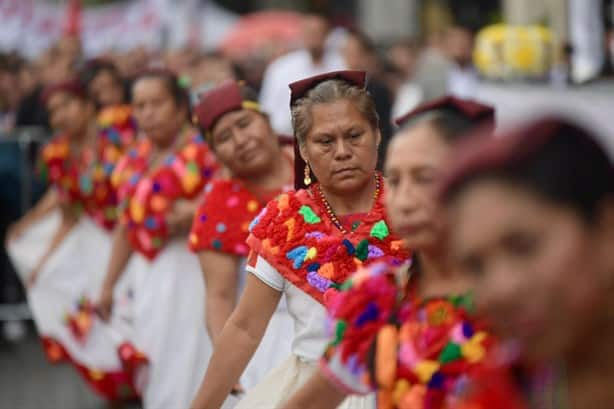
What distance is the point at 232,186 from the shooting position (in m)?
6.18

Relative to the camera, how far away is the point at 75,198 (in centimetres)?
1021

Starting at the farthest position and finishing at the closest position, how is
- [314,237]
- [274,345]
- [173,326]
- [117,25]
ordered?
[117,25]
[173,326]
[274,345]
[314,237]

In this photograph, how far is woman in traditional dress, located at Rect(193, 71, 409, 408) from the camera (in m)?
4.28

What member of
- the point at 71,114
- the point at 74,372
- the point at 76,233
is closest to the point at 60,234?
the point at 76,233

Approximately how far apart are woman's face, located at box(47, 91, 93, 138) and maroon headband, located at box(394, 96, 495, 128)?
7425 mm

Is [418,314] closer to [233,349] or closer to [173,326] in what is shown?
[233,349]

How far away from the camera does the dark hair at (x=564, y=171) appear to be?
7.11 ft

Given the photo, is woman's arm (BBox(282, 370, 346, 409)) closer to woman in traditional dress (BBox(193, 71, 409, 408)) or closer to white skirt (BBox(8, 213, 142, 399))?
woman in traditional dress (BBox(193, 71, 409, 408))

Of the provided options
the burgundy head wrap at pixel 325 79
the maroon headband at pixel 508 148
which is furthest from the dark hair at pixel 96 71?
the maroon headband at pixel 508 148

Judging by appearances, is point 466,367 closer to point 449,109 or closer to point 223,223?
point 449,109

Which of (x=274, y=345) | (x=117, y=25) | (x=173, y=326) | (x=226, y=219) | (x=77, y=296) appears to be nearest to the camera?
(x=274, y=345)

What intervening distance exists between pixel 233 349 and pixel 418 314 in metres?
1.22

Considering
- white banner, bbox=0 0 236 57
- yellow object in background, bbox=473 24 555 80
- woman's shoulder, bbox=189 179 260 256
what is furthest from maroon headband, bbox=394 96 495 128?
white banner, bbox=0 0 236 57

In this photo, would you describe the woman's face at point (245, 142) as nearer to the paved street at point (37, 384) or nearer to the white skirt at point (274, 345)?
the white skirt at point (274, 345)
